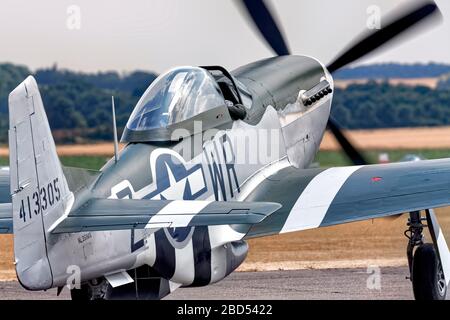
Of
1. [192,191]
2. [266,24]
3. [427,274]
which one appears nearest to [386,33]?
[266,24]

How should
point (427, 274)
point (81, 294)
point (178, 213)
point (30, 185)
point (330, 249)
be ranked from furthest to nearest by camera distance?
point (330, 249), point (427, 274), point (81, 294), point (178, 213), point (30, 185)

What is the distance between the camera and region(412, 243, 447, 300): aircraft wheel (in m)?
13.0

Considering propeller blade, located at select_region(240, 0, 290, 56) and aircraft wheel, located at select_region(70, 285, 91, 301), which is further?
propeller blade, located at select_region(240, 0, 290, 56)

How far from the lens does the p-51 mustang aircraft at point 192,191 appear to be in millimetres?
9617

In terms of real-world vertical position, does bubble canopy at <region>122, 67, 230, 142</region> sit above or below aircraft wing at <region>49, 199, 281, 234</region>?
above

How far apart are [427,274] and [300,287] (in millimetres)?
1889

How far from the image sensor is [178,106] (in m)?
12.3

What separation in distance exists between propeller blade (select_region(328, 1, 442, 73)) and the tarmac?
3088mm

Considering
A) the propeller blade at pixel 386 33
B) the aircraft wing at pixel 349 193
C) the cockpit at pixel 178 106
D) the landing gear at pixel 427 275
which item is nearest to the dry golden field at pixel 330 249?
the propeller blade at pixel 386 33

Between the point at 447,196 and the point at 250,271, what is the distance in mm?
4918

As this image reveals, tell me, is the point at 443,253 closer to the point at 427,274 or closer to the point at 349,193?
the point at 427,274

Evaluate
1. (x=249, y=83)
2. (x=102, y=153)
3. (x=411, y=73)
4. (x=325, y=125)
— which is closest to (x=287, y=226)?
(x=249, y=83)

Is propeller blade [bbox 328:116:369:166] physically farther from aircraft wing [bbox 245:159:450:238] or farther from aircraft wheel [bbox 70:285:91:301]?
aircraft wheel [bbox 70:285:91:301]

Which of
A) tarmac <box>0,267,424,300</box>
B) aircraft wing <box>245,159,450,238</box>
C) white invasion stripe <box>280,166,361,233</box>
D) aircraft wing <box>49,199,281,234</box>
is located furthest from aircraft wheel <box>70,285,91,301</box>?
tarmac <box>0,267,424,300</box>
